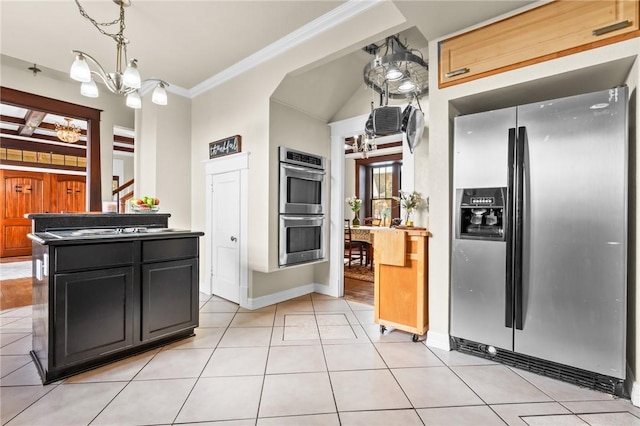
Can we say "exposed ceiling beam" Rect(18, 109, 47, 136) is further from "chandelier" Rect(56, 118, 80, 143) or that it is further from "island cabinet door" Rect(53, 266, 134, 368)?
"island cabinet door" Rect(53, 266, 134, 368)

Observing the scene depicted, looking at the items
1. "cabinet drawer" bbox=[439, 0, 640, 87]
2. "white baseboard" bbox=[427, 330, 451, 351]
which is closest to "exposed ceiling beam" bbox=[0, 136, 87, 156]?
"cabinet drawer" bbox=[439, 0, 640, 87]

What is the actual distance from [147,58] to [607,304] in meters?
5.04

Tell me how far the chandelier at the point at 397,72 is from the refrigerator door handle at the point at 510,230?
1.11 meters

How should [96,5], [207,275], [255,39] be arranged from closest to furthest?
[96,5], [255,39], [207,275]

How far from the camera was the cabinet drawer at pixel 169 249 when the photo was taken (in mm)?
2457

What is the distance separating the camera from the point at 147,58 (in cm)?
367

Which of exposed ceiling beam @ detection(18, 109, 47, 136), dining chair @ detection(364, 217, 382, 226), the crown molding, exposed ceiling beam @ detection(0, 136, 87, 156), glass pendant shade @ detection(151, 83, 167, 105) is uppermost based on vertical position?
the crown molding

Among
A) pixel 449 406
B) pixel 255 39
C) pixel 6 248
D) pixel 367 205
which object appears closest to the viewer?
pixel 449 406

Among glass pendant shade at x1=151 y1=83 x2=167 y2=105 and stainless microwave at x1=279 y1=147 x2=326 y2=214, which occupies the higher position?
glass pendant shade at x1=151 y1=83 x2=167 y2=105

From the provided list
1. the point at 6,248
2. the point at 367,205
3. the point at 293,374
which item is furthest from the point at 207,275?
the point at 6,248

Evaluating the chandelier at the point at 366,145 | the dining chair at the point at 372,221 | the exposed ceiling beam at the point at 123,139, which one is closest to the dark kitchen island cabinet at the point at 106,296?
the chandelier at the point at 366,145

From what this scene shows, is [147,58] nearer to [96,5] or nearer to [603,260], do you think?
[96,5]

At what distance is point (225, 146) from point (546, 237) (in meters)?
3.63

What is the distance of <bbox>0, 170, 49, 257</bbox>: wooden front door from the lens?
305 inches
